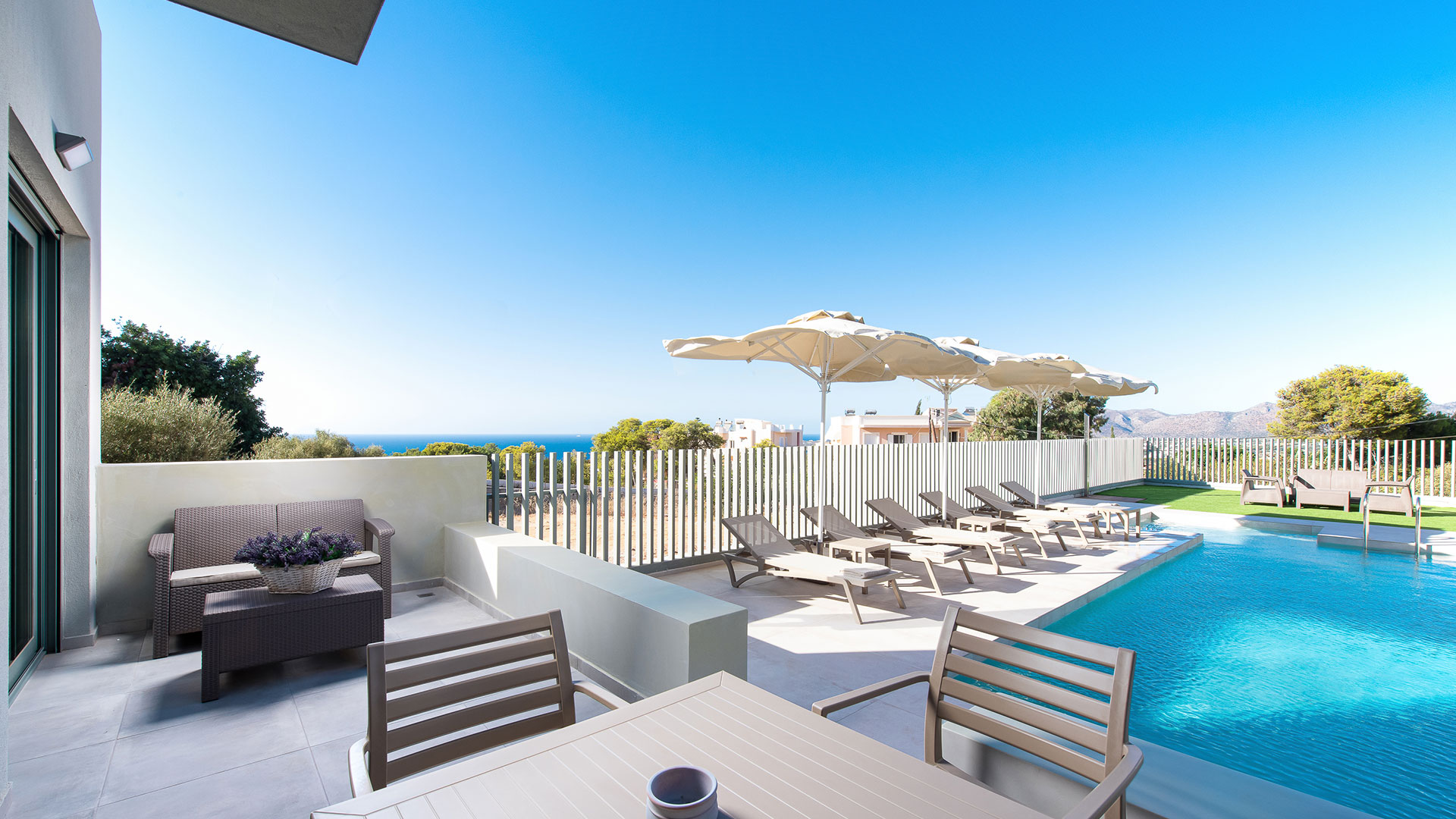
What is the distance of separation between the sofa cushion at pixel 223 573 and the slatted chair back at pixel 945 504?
261 inches

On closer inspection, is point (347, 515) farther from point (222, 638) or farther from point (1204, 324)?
point (1204, 324)

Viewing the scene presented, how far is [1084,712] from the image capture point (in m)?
1.51

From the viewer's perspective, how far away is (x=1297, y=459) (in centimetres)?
1399

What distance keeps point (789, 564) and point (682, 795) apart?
444cm

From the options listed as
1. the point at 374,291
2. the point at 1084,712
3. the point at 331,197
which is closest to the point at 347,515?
the point at 1084,712

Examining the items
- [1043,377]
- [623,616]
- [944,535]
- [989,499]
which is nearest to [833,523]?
[944,535]

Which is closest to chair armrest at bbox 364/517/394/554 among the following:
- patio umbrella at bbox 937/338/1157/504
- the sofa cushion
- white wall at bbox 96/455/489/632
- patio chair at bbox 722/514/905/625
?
the sofa cushion

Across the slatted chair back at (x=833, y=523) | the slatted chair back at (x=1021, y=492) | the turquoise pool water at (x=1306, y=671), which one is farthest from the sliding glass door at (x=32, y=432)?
the slatted chair back at (x=1021, y=492)

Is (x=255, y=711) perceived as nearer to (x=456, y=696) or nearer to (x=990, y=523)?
(x=456, y=696)

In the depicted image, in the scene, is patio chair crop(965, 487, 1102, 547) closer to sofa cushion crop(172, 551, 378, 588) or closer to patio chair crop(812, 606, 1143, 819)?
patio chair crop(812, 606, 1143, 819)

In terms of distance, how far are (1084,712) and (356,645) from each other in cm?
374

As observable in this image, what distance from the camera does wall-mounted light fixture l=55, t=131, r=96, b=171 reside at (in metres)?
3.16

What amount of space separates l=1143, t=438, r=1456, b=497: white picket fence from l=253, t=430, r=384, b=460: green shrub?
18284 millimetres

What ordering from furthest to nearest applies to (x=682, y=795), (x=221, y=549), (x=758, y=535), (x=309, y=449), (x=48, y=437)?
(x=309, y=449)
(x=758, y=535)
(x=221, y=549)
(x=48, y=437)
(x=682, y=795)
